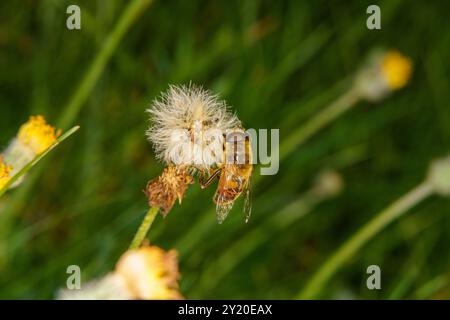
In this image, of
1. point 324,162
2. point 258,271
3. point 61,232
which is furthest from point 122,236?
point 324,162

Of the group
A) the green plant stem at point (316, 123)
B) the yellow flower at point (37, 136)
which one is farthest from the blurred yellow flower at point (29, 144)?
the green plant stem at point (316, 123)

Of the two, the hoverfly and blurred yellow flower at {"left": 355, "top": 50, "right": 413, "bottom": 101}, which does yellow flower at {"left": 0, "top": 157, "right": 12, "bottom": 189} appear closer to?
the hoverfly

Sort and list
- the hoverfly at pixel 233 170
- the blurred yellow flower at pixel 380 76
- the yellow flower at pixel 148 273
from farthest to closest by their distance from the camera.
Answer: the blurred yellow flower at pixel 380 76 → the hoverfly at pixel 233 170 → the yellow flower at pixel 148 273

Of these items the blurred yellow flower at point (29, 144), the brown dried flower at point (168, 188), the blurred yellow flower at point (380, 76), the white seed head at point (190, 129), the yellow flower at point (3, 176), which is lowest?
the brown dried flower at point (168, 188)

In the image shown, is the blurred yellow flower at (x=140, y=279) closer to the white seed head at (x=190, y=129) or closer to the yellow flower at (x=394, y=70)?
the white seed head at (x=190, y=129)

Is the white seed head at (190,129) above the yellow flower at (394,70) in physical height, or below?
below
